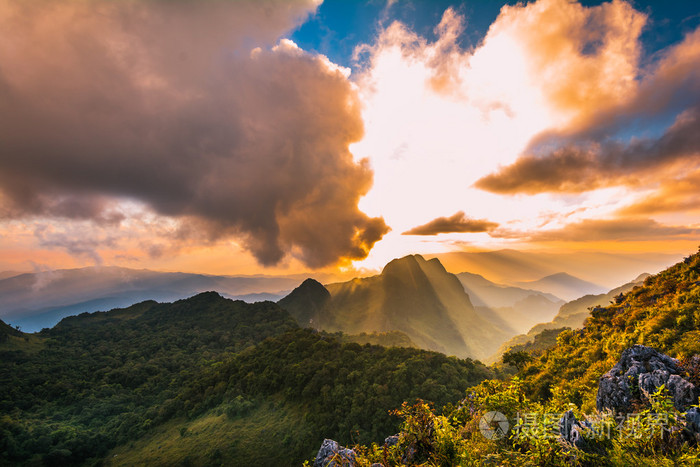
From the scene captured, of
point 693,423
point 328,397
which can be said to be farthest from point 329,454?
point 328,397

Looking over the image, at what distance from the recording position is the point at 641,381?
34.9ft

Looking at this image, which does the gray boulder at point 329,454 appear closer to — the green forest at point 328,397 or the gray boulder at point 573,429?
the green forest at point 328,397

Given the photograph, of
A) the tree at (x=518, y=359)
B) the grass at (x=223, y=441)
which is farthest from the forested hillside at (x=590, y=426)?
the grass at (x=223, y=441)

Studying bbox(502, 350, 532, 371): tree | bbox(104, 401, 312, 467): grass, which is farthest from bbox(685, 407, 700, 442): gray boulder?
bbox(104, 401, 312, 467): grass

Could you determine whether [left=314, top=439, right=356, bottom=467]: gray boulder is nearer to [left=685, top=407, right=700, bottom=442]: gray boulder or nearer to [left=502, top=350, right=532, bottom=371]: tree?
[left=685, top=407, right=700, bottom=442]: gray boulder

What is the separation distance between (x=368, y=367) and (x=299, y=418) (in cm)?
2034

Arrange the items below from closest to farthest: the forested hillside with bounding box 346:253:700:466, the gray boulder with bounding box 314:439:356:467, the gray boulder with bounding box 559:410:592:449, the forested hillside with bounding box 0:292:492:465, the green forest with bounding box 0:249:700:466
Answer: the forested hillside with bounding box 346:253:700:466, the gray boulder with bounding box 559:410:592:449, the green forest with bounding box 0:249:700:466, the gray boulder with bounding box 314:439:356:467, the forested hillside with bounding box 0:292:492:465

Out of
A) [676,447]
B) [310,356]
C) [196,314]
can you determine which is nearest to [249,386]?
[310,356]

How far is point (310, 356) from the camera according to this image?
255 ft

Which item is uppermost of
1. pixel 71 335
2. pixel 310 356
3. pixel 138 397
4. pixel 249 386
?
pixel 71 335

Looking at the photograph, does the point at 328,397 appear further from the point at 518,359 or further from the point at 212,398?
the point at 518,359

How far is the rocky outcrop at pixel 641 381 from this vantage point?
31.2 ft

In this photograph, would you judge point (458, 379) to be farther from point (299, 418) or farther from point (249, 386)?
point (249, 386)

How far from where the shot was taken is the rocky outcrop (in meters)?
9.51
